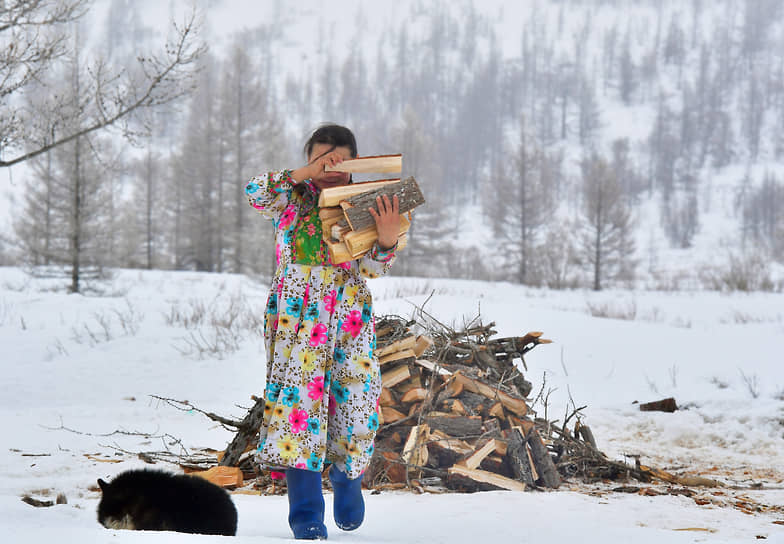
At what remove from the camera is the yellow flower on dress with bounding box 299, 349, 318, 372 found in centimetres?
219

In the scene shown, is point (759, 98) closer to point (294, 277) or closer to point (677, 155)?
point (677, 155)

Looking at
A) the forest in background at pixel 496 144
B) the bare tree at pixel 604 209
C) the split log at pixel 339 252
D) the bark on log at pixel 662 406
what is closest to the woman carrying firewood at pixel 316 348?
the split log at pixel 339 252

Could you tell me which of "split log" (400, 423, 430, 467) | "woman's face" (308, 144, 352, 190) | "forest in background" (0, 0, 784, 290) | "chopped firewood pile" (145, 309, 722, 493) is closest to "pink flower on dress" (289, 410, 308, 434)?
"woman's face" (308, 144, 352, 190)

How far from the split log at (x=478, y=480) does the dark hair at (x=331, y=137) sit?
6.77 feet

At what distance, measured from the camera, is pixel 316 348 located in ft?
7.24

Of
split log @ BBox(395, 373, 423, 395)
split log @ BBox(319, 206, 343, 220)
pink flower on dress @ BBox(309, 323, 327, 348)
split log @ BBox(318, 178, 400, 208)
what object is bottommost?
split log @ BBox(395, 373, 423, 395)

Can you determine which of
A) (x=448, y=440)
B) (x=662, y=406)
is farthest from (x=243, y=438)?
(x=662, y=406)

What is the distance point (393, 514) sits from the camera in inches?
110

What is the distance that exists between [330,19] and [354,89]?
2932 cm

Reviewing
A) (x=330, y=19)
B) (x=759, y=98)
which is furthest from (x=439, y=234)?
(x=330, y=19)

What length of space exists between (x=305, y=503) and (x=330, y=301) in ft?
2.52

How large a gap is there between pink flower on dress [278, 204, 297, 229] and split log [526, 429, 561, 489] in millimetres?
2352

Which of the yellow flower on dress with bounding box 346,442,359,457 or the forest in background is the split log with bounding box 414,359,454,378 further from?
the forest in background

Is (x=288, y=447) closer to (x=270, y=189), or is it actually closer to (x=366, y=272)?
(x=366, y=272)
